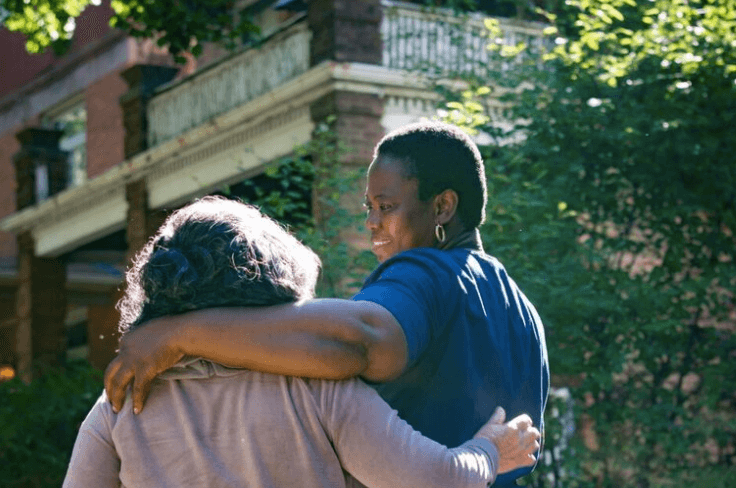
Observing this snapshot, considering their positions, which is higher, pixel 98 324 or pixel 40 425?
pixel 40 425

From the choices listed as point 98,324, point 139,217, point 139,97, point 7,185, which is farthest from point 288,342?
point 98,324

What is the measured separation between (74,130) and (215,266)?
22.5 metres

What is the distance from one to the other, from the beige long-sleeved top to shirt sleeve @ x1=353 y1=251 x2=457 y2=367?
150mm

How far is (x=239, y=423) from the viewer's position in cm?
254

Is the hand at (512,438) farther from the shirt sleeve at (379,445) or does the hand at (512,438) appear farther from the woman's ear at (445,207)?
the woman's ear at (445,207)

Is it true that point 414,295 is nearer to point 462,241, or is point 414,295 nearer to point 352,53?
point 462,241

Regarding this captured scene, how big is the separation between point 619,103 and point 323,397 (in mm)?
5557

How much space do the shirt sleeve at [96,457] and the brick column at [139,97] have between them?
1518cm

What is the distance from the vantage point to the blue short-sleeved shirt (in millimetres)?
2594

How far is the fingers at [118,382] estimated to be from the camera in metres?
2.60

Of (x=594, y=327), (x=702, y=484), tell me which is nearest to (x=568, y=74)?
(x=594, y=327)

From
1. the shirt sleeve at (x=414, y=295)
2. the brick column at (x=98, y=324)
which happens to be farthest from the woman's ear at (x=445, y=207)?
the brick column at (x=98, y=324)

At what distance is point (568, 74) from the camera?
785 cm

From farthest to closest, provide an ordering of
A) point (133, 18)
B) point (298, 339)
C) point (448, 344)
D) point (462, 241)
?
point (133, 18)
point (462, 241)
point (448, 344)
point (298, 339)
